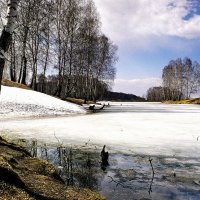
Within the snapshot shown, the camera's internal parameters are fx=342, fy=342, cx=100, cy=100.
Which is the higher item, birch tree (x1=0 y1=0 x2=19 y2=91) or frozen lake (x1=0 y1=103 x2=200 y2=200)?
birch tree (x1=0 y1=0 x2=19 y2=91)

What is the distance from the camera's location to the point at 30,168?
5316 mm

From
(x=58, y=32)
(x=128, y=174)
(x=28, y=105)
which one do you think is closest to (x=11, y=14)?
(x=128, y=174)

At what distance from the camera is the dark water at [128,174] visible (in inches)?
192

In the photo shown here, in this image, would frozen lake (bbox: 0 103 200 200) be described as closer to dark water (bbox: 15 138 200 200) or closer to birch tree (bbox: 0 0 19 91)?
dark water (bbox: 15 138 200 200)

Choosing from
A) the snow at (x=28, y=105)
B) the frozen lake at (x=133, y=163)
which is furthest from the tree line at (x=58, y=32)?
the frozen lake at (x=133, y=163)

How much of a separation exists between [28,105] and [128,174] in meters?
15.4

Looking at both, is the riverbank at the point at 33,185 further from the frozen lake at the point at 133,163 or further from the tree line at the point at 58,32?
the tree line at the point at 58,32

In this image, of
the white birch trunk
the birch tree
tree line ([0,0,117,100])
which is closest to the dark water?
the birch tree

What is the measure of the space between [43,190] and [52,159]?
274 cm

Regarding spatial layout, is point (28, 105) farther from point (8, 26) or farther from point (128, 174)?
point (128, 174)

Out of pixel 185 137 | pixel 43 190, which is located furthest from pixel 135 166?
pixel 185 137

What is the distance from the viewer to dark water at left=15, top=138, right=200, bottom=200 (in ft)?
16.0

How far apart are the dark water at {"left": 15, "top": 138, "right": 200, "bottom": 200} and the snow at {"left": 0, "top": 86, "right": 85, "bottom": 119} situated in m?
11.1

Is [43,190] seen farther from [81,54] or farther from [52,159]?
[81,54]
